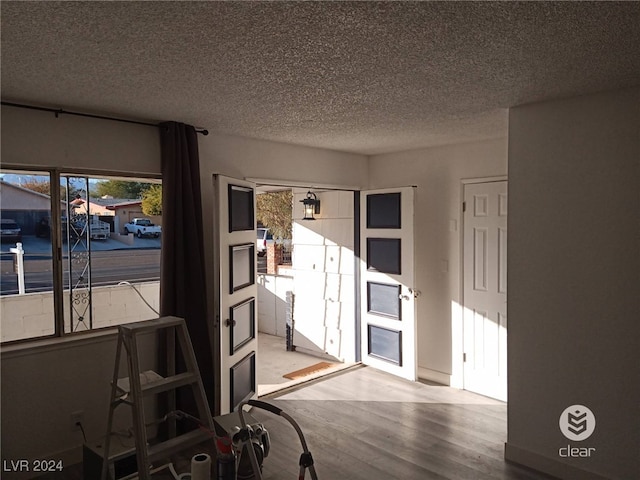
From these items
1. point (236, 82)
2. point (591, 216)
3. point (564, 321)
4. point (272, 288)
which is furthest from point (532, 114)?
point (272, 288)

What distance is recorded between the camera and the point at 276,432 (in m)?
3.94

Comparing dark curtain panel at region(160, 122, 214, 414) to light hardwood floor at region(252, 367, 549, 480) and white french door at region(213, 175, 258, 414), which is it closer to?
white french door at region(213, 175, 258, 414)

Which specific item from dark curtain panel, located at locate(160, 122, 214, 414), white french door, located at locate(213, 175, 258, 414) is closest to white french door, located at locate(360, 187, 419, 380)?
white french door, located at locate(213, 175, 258, 414)

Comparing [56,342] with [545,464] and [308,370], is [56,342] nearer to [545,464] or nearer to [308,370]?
[308,370]

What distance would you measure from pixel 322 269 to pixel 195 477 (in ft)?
13.7

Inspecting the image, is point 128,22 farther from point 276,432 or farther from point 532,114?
point 276,432

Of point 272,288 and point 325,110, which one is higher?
point 325,110

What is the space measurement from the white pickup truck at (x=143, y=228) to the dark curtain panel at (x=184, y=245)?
0.31m

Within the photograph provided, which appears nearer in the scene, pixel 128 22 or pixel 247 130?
pixel 128 22

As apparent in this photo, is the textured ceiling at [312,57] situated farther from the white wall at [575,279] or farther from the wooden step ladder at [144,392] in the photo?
the wooden step ladder at [144,392]

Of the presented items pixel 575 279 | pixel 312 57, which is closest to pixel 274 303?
pixel 575 279

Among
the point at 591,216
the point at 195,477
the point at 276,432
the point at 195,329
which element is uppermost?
the point at 591,216

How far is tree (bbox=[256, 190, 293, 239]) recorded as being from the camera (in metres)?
7.95

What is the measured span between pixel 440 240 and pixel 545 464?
2350mm
